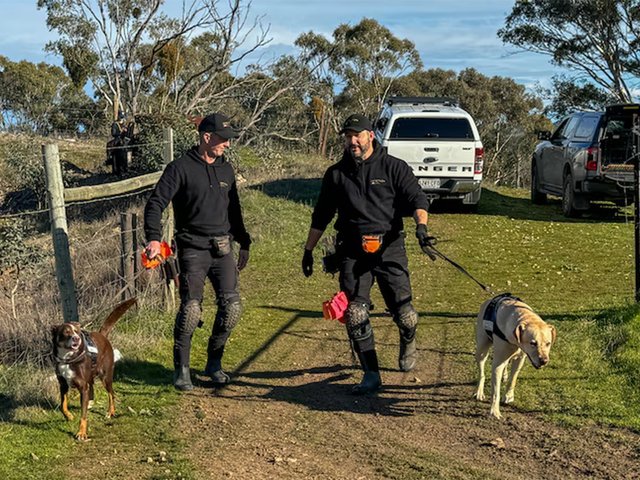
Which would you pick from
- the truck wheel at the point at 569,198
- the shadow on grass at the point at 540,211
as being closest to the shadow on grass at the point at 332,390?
the truck wheel at the point at 569,198

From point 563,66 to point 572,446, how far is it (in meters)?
30.9

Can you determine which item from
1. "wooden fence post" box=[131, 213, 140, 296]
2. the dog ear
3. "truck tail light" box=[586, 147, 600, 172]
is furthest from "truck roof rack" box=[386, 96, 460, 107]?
A: the dog ear

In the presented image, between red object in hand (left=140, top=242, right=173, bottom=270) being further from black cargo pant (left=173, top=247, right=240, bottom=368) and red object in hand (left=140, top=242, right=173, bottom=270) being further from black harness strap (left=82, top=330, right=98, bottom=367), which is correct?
black harness strap (left=82, top=330, right=98, bottom=367)

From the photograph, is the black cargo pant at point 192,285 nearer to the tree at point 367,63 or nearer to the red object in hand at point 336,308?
the red object in hand at point 336,308

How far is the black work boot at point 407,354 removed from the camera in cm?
656

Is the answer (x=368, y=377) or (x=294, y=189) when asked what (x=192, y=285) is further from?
(x=294, y=189)

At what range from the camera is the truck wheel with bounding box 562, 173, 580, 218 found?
15.8 meters

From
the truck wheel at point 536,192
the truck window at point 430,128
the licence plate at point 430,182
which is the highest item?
the truck window at point 430,128

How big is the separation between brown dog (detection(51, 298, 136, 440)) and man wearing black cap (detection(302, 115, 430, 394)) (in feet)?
5.66

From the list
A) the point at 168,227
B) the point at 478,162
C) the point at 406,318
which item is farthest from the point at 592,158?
the point at 406,318

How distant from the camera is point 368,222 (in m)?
6.00

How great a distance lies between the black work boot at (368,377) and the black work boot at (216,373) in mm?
980

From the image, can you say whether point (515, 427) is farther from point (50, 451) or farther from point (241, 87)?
point (241, 87)

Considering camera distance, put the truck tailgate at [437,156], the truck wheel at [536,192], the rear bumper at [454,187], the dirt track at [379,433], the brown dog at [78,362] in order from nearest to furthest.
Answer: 1. the dirt track at [379,433]
2. the brown dog at [78,362]
3. the truck tailgate at [437,156]
4. the rear bumper at [454,187]
5. the truck wheel at [536,192]
